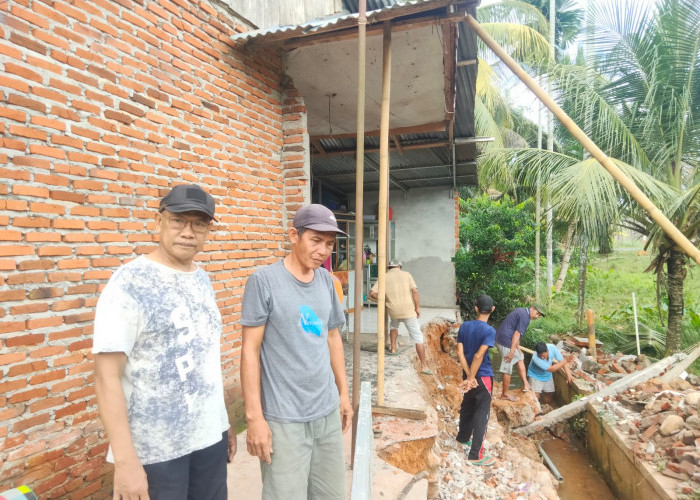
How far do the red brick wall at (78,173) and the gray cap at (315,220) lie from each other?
56.2 inches

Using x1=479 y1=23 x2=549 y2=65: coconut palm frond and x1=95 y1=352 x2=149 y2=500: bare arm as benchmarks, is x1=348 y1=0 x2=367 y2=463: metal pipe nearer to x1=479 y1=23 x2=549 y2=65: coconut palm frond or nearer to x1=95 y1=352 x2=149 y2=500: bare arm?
x1=95 y1=352 x2=149 y2=500: bare arm

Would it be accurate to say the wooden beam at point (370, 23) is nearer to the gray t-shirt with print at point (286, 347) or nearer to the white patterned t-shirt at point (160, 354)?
the gray t-shirt with print at point (286, 347)

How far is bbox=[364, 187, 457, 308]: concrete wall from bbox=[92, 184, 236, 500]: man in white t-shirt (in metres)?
9.18

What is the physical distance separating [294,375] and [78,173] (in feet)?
5.94

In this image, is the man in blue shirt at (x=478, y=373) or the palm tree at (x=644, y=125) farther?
the palm tree at (x=644, y=125)

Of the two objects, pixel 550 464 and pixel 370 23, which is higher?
pixel 370 23

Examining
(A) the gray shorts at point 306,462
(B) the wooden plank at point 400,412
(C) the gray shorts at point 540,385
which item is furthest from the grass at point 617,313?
(A) the gray shorts at point 306,462

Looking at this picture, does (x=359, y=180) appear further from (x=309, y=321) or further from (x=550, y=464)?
(x=550, y=464)

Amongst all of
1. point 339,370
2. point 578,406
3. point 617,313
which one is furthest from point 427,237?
point 339,370

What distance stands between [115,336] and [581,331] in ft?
36.2

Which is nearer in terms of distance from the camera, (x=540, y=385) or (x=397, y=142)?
(x=397, y=142)

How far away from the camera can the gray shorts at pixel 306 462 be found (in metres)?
1.79

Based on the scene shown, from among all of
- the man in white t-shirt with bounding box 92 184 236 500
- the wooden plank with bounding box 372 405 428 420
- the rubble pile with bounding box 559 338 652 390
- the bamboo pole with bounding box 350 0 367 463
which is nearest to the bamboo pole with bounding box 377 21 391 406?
the wooden plank with bounding box 372 405 428 420

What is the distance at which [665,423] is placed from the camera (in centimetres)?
442
